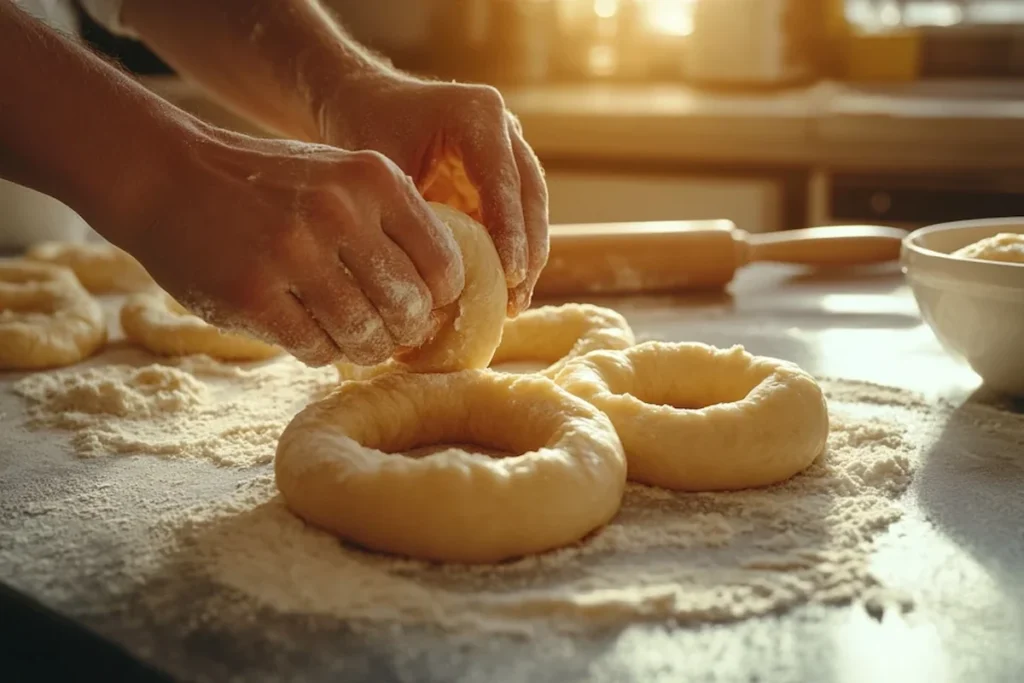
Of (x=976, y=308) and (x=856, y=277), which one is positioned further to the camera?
(x=856, y=277)

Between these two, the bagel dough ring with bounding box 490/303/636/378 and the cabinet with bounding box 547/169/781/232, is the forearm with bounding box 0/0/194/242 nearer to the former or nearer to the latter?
the bagel dough ring with bounding box 490/303/636/378

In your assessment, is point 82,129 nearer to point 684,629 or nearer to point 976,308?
point 684,629

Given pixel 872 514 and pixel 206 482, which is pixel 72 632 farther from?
pixel 872 514

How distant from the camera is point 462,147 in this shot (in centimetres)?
145

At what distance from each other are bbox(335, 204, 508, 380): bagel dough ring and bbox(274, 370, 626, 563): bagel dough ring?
9 cm

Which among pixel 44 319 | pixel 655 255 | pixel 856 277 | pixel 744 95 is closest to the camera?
pixel 44 319

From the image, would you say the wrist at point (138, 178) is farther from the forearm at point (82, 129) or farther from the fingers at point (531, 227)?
the fingers at point (531, 227)

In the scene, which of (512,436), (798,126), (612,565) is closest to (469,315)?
(512,436)

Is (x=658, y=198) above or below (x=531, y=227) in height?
below

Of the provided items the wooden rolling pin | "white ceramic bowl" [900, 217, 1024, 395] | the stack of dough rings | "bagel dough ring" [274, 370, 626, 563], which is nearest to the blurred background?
the wooden rolling pin

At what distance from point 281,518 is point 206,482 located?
192 mm

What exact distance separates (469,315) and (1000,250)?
2.63 feet

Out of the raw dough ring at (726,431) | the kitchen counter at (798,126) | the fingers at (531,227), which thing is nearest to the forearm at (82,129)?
the fingers at (531,227)

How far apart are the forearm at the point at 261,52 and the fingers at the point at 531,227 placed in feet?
1.16
